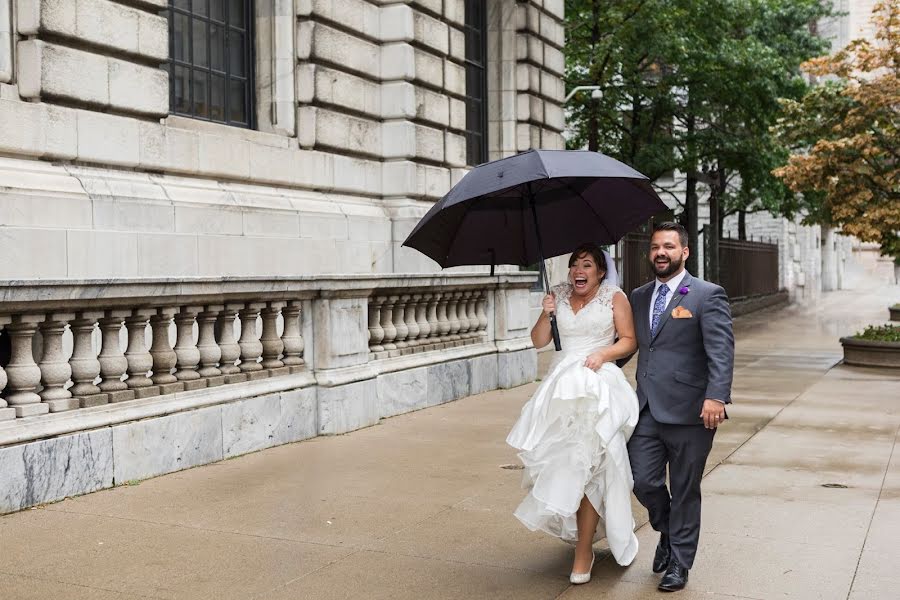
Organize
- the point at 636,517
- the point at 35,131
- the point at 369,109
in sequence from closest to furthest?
1. the point at 636,517
2. the point at 35,131
3. the point at 369,109

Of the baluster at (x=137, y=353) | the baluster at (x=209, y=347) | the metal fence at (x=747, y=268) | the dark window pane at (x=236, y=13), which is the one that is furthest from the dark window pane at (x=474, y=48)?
the metal fence at (x=747, y=268)

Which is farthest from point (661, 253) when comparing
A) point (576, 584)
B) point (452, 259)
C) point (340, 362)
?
point (340, 362)

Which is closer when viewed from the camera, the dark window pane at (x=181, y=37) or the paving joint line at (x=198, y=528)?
the paving joint line at (x=198, y=528)

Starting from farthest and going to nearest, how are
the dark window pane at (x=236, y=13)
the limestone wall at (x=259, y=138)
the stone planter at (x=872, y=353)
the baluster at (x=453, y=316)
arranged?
the stone planter at (x=872, y=353)
the dark window pane at (x=236, y=13)
the baluster at (x=453, y=316)
the limestone wall at (x=259, y=138)

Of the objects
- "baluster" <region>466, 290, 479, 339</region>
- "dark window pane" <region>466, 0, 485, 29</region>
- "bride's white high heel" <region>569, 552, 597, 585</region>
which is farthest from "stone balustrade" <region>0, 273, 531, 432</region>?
"dark window pane" <region>466, 0, 485, 29</region>

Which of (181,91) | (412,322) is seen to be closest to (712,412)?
(412,322)

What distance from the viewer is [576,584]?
5.55m

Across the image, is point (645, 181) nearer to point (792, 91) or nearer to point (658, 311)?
point (658, 311)

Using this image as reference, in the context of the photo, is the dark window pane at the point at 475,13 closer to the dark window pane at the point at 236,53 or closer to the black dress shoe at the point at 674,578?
the dark window pane at the point at 236,53

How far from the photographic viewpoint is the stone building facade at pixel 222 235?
759 centimetres

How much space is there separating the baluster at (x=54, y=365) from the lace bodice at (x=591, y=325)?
11.5ft

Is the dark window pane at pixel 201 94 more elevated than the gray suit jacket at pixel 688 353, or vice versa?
the dark window pane at pixel 201 94

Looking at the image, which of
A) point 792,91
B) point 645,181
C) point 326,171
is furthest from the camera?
point 792,91

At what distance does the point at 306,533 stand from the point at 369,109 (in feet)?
33.0
